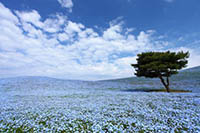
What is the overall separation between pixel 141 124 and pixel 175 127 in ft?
4.53

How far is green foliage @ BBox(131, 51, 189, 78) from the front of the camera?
15.8 metres

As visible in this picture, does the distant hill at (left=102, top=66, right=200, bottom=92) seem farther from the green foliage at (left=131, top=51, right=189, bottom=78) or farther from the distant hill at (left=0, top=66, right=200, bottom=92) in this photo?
the green foliage at (left=131, top=51, right=189, bottom=78)

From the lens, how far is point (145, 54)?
17812mm

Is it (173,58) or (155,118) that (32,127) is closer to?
(155,118)

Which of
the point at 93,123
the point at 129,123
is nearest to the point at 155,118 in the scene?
the point at 129,123

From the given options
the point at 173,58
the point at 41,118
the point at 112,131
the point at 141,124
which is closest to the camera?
the point at 112,131

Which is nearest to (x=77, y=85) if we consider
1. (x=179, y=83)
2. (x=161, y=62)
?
(x=161, y=62)

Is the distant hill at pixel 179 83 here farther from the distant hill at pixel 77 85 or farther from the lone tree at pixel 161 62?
the lone tree at pixel 161 62

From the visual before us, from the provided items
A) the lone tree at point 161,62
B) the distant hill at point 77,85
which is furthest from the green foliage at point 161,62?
the distant hill at point 77,85

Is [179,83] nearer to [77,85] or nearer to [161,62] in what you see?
[161,62]

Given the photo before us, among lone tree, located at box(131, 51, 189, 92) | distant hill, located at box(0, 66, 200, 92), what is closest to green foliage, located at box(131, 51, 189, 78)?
lone tree, located at box(131, 51, 189, 92)

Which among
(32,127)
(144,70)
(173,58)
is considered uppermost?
(173,58)

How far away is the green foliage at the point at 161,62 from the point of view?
1576 centimetres

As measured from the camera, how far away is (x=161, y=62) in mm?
16406
